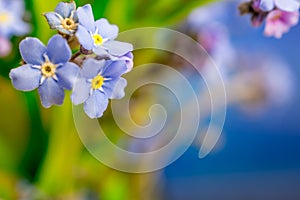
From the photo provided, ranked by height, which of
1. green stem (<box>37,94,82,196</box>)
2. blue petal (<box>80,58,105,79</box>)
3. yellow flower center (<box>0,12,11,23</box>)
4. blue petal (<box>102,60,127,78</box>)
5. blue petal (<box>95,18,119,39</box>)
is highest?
yellow flower center (<box>0,12,11,23</box>)

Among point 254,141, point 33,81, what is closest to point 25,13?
point 33,81

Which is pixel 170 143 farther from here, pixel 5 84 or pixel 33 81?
pixel 33 81

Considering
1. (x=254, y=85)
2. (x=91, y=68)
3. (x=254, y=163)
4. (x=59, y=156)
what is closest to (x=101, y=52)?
(x=91, y=68)

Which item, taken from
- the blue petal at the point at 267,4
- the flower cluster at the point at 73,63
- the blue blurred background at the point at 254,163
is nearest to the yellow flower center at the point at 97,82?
the flower cluster at the point at 73,63

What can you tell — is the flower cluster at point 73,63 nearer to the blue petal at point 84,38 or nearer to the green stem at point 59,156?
the blue petal at point 84,38

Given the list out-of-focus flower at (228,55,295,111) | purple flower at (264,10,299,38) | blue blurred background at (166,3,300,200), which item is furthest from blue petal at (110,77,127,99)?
blue blurred background at (166,3,300,200)

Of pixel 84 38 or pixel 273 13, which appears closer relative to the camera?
pixel 84 38

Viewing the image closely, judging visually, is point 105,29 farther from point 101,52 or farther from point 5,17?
point 5,17

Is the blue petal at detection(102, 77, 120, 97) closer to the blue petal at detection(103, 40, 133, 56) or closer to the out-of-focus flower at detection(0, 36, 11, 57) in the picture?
the blue petal at detection(103, 40, 133, 56)
